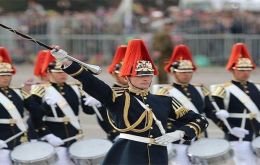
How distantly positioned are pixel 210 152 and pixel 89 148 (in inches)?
47.0

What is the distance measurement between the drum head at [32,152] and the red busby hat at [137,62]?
1.73m

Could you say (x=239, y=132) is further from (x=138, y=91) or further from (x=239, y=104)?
(x=138, y=91)

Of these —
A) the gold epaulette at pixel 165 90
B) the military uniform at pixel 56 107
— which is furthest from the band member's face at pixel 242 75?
the military uniform at pixel 56 107

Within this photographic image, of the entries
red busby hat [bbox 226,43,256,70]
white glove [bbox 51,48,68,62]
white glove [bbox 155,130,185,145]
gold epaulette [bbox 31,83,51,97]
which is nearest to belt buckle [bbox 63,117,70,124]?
gold epaulette [bbox 31,83,51,97]

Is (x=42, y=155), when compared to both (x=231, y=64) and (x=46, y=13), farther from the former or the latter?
(x=46, y=13)

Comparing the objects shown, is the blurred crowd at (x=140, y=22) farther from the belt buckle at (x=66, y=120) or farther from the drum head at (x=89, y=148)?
the drum head at (x=89, y=148)

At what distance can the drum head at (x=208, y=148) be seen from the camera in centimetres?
721

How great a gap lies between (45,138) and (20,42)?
11768 mm

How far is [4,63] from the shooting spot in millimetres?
7898

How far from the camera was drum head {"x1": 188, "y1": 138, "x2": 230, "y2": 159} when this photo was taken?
7207mm

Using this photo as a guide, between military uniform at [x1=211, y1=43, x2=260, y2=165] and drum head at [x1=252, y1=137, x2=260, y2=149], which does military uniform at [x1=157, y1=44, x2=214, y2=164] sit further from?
drum head at [x1=252, y1=137, x2=260, y2=149]

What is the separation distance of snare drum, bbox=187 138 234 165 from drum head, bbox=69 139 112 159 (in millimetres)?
831

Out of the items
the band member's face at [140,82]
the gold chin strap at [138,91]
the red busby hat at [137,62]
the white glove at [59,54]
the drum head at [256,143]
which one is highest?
the white glove at [59,54]

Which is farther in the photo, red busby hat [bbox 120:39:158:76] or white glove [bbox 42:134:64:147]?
white glove [bbox 42:134:64:147]
